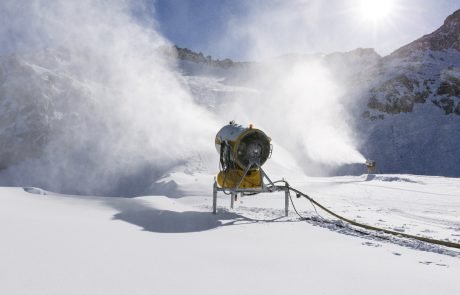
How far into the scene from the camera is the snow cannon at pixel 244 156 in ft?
38.5

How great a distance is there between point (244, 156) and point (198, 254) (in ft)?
23.2

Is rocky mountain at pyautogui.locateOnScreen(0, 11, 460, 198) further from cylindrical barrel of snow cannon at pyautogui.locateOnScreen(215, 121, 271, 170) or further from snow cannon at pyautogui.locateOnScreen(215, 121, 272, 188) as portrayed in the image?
cylindrical barrel of snow cannon at pyautogui.locateOnScreen(215, 121, 271, 170)

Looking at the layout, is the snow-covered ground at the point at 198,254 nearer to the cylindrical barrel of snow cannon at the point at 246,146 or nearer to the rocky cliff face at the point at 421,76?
the cylindrical barrel of snow cannon at the point at 246,146

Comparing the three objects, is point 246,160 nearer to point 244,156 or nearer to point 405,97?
point 244,156

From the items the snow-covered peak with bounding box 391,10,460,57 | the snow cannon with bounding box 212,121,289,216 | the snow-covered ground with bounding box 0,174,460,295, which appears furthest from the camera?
the snow-covered peak with bounding box 391,10,460,57

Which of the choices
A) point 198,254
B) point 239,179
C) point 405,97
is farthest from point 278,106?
point 198,254

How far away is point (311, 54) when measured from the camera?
8506cm

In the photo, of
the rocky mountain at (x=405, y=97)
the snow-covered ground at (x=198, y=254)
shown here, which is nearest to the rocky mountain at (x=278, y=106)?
the rocky mountain at (x=405, y=97)

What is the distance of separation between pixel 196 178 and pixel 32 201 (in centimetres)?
1425

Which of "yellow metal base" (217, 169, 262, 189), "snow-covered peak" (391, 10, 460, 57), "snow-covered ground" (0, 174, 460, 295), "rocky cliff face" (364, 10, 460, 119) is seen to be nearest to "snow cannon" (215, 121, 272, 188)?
"yellow metal base" (217, 169, 262, 189)

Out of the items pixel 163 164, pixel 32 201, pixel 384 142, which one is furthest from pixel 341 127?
pixel 32 201

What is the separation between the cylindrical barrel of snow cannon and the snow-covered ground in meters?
2.15

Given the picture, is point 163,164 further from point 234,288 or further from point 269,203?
point 234,288

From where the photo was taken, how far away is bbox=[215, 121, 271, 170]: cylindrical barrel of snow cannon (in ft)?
38.4
